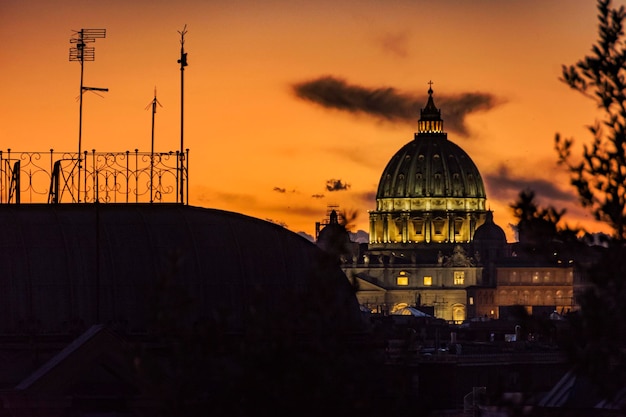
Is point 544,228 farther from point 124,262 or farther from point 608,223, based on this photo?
point 124,262

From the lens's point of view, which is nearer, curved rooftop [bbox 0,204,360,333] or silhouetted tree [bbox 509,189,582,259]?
silhouetted tree [bbox 509,189,582,259]

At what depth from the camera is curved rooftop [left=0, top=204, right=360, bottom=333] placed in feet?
244

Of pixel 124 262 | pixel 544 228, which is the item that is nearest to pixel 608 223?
pixel 544 228

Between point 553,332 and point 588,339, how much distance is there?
2217 millimetres

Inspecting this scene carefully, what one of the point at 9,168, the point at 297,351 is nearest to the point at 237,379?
the point at 297,351

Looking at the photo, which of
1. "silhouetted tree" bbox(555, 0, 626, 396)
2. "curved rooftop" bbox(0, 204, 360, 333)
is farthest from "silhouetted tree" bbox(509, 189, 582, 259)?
"curved rooftop" bbox(0, 204, 360, 333)

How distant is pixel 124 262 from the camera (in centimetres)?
7594

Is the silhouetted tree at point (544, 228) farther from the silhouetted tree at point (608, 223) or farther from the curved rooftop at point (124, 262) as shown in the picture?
the curved rooftop at point (124, 262)

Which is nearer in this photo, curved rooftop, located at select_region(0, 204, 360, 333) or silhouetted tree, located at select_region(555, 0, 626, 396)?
silhouetted tree, located at select_region(555, 0, 626, 396)

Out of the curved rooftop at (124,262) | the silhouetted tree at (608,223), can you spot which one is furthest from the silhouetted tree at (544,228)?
the curved rooftop at (124,262)

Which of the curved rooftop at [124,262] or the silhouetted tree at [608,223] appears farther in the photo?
the curved rooftop at [124,262]

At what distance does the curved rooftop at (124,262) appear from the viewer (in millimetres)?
74500

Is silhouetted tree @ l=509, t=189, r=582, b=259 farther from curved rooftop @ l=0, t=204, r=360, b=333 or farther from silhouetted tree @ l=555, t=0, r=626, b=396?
curved rooftop @ l=0, t=204, r=360, b=333

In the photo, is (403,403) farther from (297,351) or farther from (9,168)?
(9,168)
